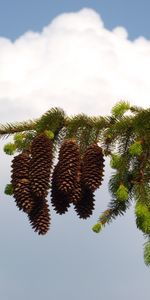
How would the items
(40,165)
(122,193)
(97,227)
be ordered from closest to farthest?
(40,165), (122,193), (97,227)

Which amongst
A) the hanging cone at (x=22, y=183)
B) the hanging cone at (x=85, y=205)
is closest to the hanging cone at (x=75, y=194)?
the hanging cone at (x=85, y=205)

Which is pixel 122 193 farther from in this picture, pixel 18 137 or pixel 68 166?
pixel 18 137

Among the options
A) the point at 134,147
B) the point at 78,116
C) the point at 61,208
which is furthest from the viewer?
the point at 78,116

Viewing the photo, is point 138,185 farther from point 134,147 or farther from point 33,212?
point 33,212

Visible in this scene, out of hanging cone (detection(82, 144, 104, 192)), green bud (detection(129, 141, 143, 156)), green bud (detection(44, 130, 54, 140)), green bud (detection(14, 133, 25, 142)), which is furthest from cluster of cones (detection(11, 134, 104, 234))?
green bud (detection(14, 133, 25, 142))

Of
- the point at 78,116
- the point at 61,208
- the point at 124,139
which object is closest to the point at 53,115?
the point at 78,116

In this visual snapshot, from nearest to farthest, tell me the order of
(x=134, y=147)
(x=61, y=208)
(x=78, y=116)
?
1. (x=61, y=208)
2. (x=134, y=147)
3. (x=78, y=116)

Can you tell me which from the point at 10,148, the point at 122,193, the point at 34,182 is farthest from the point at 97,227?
the point at 10,148
